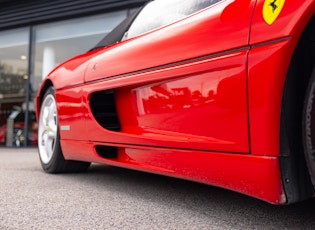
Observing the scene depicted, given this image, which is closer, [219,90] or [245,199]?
[219,90]

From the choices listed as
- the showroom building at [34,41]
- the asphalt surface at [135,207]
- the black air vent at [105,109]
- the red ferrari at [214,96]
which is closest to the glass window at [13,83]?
the showroom building at [34,41]

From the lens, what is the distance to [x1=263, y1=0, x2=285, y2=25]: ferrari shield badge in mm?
1178

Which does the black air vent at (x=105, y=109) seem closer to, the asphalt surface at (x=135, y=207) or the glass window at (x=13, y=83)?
the asphalt surface at (x=135, y=207)

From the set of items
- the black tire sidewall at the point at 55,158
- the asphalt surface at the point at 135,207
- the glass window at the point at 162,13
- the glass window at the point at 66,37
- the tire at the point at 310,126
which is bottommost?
the asphalt surface at the point at 135,207

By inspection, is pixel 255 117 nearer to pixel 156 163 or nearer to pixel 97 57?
pixel 156 163

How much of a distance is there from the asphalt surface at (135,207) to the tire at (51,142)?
27 centimetres

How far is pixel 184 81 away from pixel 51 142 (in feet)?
5.63

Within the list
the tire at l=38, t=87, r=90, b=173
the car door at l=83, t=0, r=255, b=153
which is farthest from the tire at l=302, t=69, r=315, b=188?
the tire at l=38, t=87, r=90, b=173

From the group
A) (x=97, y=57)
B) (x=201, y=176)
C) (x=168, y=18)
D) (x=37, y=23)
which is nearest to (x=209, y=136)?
(x=201, y=176)

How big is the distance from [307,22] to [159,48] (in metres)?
0.75

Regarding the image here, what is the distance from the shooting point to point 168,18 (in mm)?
1897

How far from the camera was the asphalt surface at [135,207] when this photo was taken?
4.88ft

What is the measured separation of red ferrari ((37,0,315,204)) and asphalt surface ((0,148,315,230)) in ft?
0.65

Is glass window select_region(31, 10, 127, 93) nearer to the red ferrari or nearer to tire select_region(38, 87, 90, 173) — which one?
tire select_region(38, 87, 90, 173)
